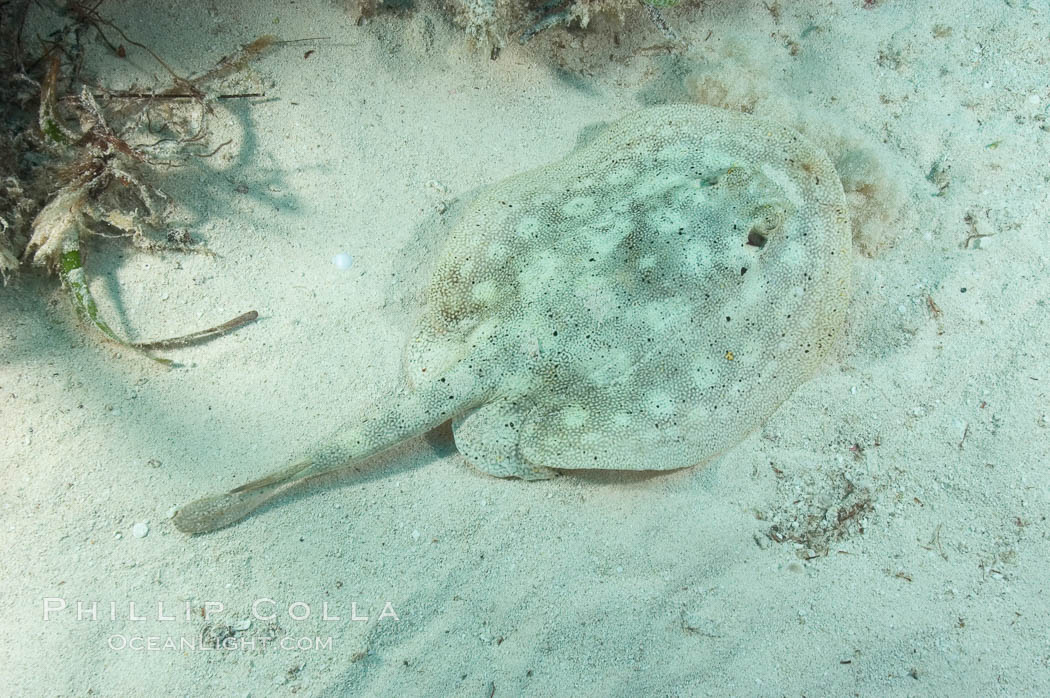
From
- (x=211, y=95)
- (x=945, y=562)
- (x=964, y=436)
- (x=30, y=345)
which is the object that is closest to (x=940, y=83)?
(x=964, y=436)

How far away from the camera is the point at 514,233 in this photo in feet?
11.1

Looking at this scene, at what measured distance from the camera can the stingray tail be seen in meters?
2.94

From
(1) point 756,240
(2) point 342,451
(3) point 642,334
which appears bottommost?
(2) point 342,451

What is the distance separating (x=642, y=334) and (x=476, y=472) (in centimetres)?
119

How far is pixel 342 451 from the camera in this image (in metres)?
3.03

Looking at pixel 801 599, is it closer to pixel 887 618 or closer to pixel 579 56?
pixel 887 618

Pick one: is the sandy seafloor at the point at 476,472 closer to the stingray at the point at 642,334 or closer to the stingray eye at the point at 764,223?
the stingray at the point at 642,334

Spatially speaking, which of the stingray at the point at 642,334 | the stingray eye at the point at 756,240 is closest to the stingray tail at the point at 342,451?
the stingray at the point at 642,334

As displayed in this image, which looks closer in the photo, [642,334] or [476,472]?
[642,334]

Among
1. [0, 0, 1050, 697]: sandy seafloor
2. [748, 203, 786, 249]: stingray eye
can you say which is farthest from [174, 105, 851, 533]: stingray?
[0, 0, 1050, 697]: sandy seafloor

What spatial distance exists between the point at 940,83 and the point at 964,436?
7.82 ft

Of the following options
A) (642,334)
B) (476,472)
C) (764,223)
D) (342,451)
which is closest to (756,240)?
(764,223)

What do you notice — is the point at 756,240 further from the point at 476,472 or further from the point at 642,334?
the point at 476,472

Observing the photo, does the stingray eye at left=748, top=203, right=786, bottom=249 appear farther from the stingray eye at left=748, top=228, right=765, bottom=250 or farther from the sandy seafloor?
the sandy seafloor
